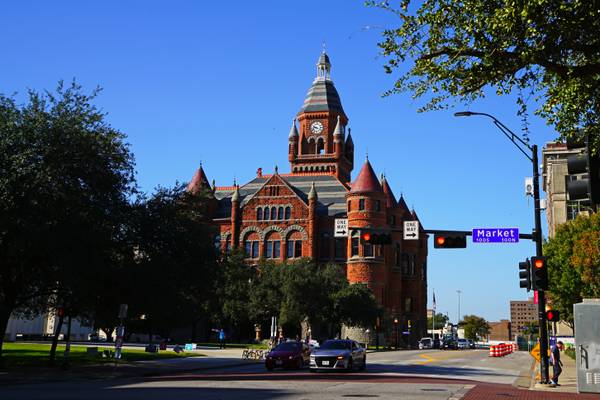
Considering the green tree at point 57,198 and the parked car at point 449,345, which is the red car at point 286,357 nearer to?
the green tree at point 57,198

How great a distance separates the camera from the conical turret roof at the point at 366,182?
266 feet

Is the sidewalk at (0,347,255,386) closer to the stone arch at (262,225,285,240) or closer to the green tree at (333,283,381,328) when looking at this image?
the green tree at (333,283,381,328)

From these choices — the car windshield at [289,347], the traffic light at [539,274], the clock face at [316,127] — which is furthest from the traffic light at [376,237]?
the clock face at [316,127]

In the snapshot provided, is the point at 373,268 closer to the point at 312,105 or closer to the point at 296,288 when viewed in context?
the point at 296,288

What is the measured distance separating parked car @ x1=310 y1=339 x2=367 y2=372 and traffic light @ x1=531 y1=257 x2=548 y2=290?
8.56 m

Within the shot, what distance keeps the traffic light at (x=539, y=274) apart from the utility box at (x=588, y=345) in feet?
36.8

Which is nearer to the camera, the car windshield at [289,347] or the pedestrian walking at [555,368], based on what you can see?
the pedestrian walking at [555,368]

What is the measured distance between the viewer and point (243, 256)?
73.6 meters

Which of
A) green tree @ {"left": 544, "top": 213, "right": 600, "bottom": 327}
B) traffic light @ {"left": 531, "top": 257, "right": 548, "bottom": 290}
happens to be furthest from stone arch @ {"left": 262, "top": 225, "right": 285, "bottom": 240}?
traffic light @ {"left": 531, "top": 257, "right": 548, "bottom": 290}

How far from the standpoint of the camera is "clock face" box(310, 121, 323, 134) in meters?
104

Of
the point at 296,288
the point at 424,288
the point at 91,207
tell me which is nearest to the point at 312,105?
the point at 424,288

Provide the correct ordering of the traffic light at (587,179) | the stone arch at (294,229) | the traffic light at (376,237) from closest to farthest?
1. the traffic light at (587,179)
2. the traffic light at (376,237)
3. the stone arch at (294,229)

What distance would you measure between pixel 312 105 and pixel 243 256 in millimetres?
40205

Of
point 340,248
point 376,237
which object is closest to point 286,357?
point 376,237
